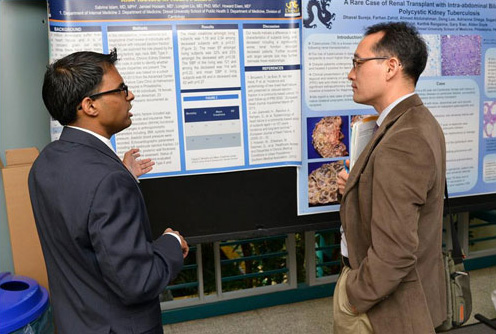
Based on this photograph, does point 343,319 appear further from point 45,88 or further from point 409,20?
point 409,20

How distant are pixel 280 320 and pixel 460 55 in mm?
2100

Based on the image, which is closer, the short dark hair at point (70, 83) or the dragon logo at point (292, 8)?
the short dark hair at point (70, 83)

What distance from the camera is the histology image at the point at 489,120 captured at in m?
2.78

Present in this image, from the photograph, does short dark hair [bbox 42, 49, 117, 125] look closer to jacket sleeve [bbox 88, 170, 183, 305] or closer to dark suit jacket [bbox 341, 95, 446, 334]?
jacket sleeve [bbox 88, 170, 183, 305]

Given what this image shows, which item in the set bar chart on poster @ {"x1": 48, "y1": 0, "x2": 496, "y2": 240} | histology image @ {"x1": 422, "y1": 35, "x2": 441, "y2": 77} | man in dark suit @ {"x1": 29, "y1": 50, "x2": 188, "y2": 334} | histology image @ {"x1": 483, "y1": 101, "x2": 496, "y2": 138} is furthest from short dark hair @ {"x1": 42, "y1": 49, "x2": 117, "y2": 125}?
histology image @ {"x1": 483, "y1": 101, "x2": 496, "y2": 138}

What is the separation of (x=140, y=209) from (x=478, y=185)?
2.29 m

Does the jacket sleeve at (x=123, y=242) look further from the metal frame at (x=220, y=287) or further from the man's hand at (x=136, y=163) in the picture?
the metal frame at (x=220, y=287)

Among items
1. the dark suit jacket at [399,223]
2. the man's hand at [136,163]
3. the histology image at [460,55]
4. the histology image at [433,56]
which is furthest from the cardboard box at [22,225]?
the histology image at [460,55]

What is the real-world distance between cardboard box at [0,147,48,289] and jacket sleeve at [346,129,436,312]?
60.6 inches

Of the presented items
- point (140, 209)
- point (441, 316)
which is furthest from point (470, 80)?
point (140, 209)

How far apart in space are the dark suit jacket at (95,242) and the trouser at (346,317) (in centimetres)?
63

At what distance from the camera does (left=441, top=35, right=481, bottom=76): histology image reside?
2.65 meters

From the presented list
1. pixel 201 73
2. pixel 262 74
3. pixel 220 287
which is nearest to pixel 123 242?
pixel 201 73

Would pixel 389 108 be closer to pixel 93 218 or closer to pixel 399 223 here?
pixel 399 223
